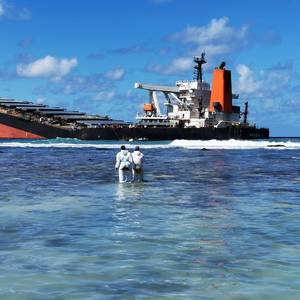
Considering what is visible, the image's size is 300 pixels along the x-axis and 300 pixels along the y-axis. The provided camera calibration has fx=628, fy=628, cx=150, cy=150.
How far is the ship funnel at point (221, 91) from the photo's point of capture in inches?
3895

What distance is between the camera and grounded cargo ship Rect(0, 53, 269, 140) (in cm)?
9575

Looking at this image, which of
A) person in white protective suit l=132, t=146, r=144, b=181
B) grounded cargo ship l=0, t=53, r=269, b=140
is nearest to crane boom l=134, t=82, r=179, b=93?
grounded cargo ship l=0, t=53, r=269, b=140

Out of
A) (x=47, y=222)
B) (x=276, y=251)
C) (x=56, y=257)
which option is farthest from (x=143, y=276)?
(x=47, y=222)

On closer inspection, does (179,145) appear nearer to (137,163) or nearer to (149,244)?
(137,163)

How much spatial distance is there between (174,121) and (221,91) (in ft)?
28.9

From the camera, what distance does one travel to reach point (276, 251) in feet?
31.5

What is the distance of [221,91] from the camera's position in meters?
99.4

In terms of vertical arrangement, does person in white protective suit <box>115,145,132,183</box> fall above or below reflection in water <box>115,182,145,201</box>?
above

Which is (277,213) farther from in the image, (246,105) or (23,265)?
(246,105)

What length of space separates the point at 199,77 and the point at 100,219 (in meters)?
91.5

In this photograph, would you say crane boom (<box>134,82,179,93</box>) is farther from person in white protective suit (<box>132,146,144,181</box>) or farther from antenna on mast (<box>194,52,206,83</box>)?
person in white protective suit (<box>132,146,144,181</box>)

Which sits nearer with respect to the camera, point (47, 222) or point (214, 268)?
point (214, 268)

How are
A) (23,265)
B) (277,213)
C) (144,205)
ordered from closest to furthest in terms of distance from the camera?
(23,265), (277,213), (144,205)

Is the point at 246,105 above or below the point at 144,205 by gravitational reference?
above
